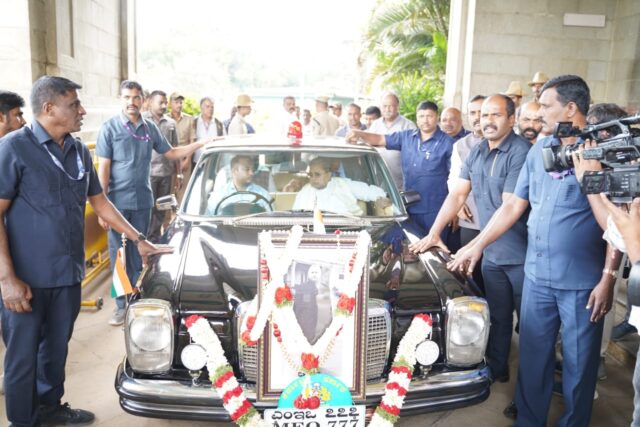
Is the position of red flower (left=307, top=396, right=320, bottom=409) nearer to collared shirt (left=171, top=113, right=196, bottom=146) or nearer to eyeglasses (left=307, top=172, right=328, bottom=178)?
eyeglasses (left=307, top=172, right=328, bottom=178)

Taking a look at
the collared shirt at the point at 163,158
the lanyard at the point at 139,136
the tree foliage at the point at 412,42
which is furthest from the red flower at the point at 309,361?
the tree foliage at the point at 412,42

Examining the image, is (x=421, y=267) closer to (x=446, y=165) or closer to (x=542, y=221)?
(x=542, y=221)

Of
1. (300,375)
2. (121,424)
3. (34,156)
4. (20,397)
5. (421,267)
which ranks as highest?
(34,156)

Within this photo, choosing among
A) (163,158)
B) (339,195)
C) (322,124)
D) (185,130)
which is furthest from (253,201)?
(322,124)

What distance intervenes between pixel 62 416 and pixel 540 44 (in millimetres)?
8892

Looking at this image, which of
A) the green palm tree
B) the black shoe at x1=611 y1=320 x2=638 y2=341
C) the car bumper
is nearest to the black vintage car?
the car bumper

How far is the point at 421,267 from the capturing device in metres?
3.10

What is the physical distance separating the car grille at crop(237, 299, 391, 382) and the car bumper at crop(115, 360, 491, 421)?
76 millimetres

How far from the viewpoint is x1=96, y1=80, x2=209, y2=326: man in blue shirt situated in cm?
480

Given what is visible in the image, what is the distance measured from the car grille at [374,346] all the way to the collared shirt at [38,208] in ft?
3.48

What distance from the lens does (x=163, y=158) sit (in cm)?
682

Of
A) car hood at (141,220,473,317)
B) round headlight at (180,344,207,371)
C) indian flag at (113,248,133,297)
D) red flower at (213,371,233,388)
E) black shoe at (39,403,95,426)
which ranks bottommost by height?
black shoe at (39,403,95,426)

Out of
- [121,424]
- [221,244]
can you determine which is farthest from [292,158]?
[121,424]

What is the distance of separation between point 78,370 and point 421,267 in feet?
8.32
